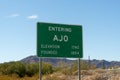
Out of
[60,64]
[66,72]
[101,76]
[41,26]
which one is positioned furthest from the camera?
[60,64]

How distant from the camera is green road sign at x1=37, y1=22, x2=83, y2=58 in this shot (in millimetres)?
18703

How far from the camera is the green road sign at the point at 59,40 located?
18703 millimetres

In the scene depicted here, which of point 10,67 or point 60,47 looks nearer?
point 60,47

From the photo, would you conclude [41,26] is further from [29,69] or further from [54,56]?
[29,69]

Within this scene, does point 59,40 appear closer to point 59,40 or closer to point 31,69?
point 59,40

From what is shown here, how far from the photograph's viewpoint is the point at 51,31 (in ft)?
62.3

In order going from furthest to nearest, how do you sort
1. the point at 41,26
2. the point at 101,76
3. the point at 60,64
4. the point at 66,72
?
the point at 60,64 < the point at 66,72 < the point at 101,76 < the point at 41,26

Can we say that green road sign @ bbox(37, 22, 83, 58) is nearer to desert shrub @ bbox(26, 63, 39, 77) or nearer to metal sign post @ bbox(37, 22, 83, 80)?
metal sign post @ bbox(37, 22, 83, 80)

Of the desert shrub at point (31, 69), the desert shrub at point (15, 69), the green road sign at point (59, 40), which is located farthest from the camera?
the desert shrub at point (15, 69)

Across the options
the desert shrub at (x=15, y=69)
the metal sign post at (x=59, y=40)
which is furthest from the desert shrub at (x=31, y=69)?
the metal sign post at (x=59, y=40)

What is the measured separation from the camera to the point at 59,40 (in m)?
19.3

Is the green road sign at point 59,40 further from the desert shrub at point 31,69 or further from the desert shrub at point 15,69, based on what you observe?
the desert shrub at point 15,69

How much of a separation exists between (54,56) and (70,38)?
1.24 m

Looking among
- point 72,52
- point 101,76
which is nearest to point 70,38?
point 72,52
